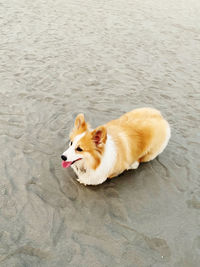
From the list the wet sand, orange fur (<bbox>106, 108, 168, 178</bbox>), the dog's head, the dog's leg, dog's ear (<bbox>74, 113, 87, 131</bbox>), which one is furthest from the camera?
the dog's leg

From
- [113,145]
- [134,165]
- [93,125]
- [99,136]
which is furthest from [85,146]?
[93,125]

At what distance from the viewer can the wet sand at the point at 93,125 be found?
307 cm

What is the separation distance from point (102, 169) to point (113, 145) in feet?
1.28

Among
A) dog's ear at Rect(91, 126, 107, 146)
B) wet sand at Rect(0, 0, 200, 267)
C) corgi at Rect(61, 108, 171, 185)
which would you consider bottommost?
wet sand at Rect(0, 0, 200, 267)

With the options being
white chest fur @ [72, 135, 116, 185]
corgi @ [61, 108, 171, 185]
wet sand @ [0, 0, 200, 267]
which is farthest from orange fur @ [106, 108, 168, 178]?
wet sand @ [0, 0, 200, 267]

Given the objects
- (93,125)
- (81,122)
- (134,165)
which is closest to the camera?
(81,122)

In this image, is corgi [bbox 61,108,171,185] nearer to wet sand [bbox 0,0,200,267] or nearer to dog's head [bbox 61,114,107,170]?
dog's head [bbox 61,114,107,170]

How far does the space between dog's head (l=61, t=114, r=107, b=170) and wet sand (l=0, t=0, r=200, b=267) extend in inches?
28.4

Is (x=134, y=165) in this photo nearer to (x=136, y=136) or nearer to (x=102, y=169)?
(x=136, y=136)

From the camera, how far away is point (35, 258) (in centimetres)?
283

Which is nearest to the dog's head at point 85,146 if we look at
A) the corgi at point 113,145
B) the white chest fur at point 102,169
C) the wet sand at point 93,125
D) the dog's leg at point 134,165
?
the corgi at point 113,145

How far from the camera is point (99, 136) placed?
316cm

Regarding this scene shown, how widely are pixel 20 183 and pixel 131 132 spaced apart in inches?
76.7

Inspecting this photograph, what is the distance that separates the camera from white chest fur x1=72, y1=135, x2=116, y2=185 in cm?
343
